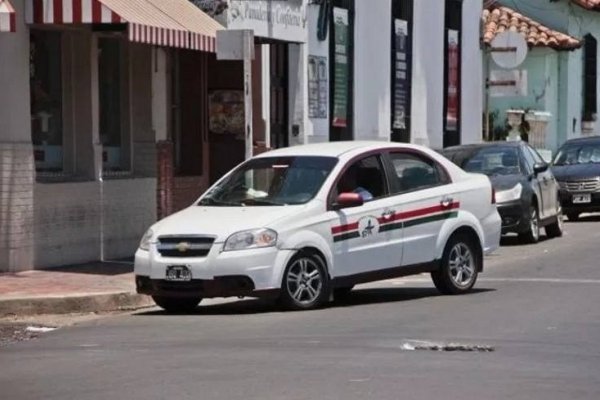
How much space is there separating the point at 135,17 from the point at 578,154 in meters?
14.3

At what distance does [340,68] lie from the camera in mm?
26391

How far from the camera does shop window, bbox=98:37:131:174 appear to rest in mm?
19188

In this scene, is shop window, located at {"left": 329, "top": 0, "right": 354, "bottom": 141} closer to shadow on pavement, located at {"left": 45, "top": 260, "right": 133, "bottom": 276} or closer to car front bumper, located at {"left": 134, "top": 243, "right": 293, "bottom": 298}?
shadow on pavement, located at {"left": 45, "top": 260, "right": 133, "bottom": 276}

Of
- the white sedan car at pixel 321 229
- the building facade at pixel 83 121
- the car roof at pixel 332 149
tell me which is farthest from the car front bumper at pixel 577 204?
the car roof at pixel 332 149

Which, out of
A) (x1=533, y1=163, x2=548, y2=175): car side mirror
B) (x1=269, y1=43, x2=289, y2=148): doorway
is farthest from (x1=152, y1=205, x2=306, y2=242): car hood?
(x1=269, y1=43, x2=289, y2=148): doorway

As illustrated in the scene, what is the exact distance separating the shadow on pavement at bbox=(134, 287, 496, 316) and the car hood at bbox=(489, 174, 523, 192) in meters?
6.22

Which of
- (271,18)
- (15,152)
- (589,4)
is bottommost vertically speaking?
(15,152)

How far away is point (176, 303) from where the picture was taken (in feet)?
46.6

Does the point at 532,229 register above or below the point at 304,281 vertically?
below

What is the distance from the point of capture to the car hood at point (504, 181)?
2223 centimetres

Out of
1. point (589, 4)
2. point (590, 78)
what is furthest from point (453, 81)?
point (590, 78)

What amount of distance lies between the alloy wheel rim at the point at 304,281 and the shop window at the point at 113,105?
243 inches

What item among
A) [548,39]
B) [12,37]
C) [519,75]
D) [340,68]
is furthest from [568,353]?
[548,39]

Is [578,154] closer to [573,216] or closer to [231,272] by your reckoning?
[573,216]
